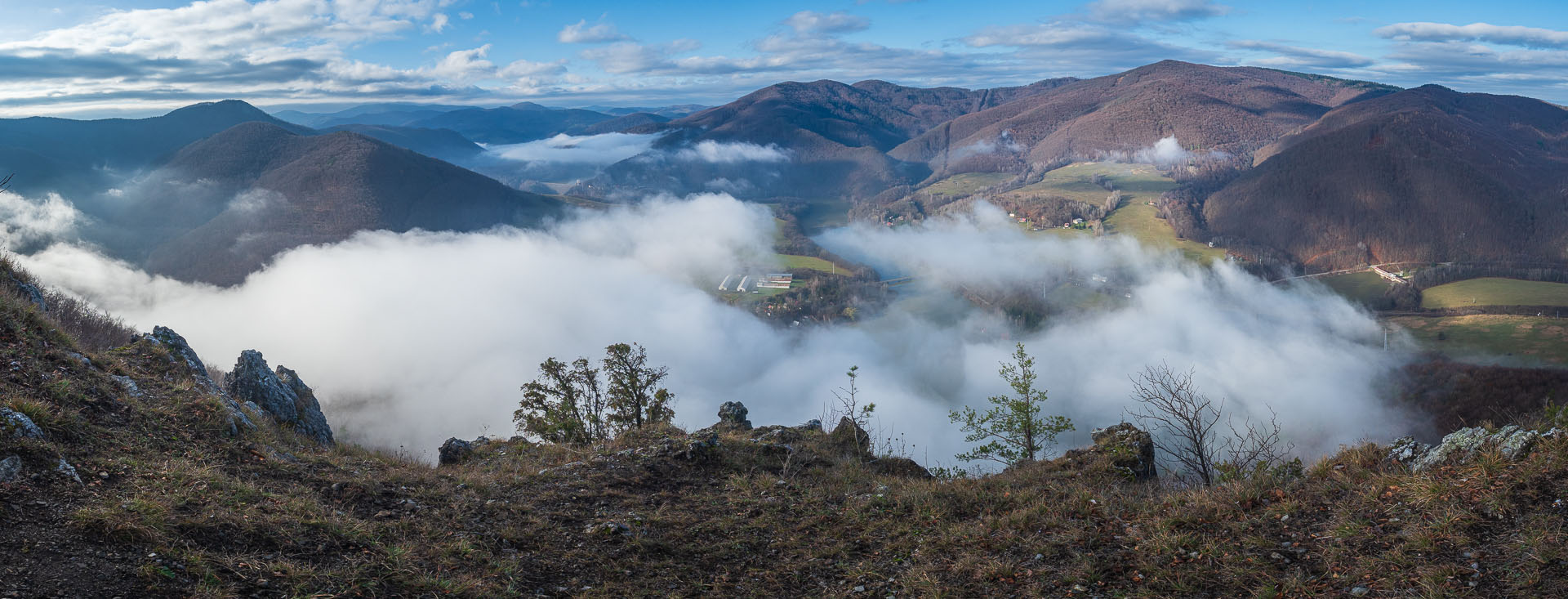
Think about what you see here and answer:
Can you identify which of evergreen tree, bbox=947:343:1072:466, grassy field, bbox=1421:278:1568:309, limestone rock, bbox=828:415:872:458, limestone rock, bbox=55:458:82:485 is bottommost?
grassy field, bbox=1421:278:1568:309

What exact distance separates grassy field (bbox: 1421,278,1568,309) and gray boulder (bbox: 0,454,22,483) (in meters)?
184

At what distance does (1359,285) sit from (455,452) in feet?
676

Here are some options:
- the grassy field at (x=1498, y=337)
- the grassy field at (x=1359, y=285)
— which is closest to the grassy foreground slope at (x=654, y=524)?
the grassy field at (x=1498, y=337)

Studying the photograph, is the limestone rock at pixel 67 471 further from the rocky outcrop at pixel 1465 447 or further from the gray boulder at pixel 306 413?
the rocky outcrop at pixel 1465 447

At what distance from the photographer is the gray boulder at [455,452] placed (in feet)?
59.1

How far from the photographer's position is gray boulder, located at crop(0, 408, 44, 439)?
8.70 metres

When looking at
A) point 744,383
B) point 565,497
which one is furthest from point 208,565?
point 744,383

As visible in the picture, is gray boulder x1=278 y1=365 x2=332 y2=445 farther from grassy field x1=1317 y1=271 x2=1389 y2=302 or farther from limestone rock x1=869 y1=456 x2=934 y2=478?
grassy field x1=1317 y1=271 x2=1389 y2=302

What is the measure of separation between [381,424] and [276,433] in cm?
8481

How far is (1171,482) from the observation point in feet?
43.2

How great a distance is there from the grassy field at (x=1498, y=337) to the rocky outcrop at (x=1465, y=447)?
12702cm

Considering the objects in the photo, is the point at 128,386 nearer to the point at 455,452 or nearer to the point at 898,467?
the point at 455,452

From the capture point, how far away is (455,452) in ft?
60.5

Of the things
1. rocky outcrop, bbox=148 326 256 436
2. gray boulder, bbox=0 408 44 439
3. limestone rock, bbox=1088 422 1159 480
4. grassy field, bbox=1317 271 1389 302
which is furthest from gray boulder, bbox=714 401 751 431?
grassy field, bbox=1317 271 1389 302
